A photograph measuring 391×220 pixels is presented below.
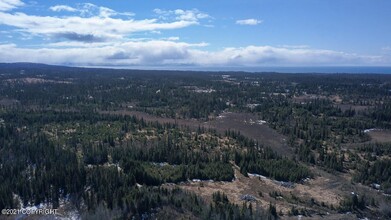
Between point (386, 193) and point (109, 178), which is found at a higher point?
point (109, 178)

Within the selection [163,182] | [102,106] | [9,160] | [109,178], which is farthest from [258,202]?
[102,106]

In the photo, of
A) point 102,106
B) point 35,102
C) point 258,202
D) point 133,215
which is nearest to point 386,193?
point 258,202

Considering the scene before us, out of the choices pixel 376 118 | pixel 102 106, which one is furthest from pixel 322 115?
pixel 102 106

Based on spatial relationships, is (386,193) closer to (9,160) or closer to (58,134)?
(9,160)

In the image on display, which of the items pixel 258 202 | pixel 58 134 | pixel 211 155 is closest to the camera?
pixel 258 202

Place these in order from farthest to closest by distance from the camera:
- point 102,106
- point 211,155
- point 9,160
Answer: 1. point 102,106
2. point 211,155
3. point 9,160

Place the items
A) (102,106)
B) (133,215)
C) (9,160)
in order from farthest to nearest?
(102,106)
(9,160)
(133,215)

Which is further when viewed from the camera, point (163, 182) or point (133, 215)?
point (163, 182)

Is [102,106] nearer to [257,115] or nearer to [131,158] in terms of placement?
[257,115]

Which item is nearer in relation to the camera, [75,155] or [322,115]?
[75,155]

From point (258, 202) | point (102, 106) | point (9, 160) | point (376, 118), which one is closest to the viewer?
point (258, 202)
